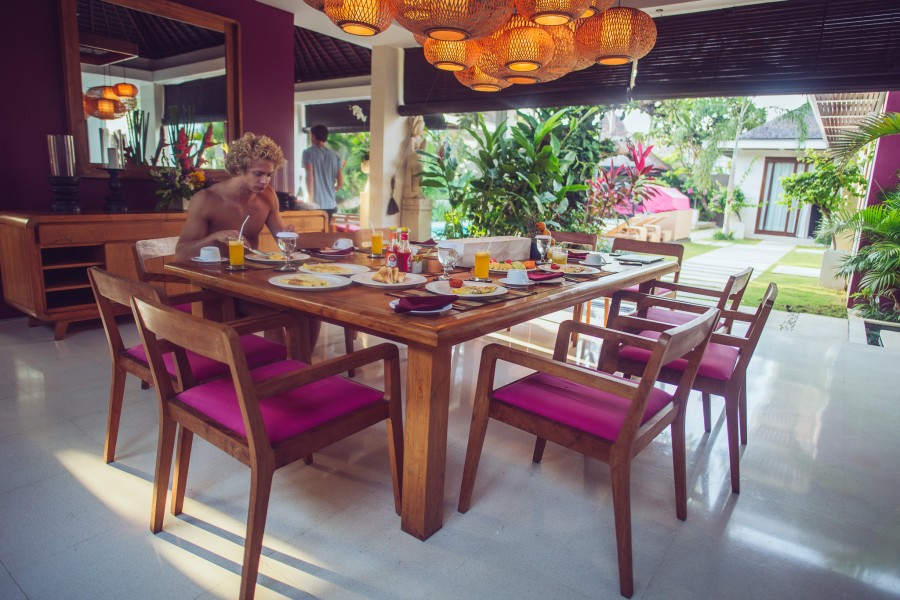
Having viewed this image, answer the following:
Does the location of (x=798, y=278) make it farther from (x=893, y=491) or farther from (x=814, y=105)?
(x=893, y=491)

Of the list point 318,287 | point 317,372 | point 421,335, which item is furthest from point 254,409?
point 318,287

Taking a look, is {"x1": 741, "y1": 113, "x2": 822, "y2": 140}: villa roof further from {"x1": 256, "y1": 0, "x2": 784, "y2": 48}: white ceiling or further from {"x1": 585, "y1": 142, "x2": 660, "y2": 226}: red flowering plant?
{"x1": 256, "y1": 0, "x2": 784, "y2": 48}: white ceiling

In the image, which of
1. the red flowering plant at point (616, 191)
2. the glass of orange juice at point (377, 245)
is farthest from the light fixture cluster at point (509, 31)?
the red flowering plant at point (616, 191)

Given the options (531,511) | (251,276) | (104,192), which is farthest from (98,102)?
(531,511)

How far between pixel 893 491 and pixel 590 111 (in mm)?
4264

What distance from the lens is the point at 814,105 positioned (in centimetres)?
682

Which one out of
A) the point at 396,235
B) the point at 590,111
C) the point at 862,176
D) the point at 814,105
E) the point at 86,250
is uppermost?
the point at 814,105

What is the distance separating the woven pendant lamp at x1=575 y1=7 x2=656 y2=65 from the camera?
7.98 feet

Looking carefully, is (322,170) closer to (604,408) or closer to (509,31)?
(509,31)

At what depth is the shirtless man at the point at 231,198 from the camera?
246cm

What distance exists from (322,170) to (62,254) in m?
2.65

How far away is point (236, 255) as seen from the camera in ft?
6.97

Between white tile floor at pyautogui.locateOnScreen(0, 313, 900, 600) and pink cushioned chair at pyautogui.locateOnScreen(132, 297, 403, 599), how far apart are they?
16 centimetres

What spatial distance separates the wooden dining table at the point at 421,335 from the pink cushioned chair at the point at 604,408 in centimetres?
14
